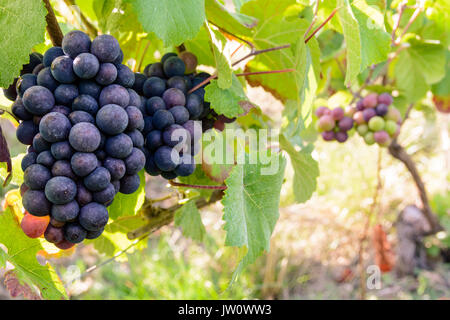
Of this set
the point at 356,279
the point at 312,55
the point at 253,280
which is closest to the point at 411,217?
the point at 356,279

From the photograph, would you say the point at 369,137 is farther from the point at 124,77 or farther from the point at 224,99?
the point at 124,77

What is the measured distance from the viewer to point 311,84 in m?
0.75

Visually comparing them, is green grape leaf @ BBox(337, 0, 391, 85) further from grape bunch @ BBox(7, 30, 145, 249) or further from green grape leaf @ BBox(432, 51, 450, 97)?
green grape leaf @ BBox(432, 51, 450, 97)

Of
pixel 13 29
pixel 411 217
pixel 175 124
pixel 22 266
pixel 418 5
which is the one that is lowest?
pixel 411 217

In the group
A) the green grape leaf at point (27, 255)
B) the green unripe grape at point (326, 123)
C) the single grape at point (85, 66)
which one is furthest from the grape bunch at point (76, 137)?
the green unripe grape at point (326, 123)

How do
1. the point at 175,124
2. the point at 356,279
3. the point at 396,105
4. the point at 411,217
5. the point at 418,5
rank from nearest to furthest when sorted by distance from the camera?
the point at 175,124
the point at 418,5
the point at 396,105
the point at 411,217
the point at 356,279

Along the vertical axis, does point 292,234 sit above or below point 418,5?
below

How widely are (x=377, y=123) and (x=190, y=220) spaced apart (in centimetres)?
80

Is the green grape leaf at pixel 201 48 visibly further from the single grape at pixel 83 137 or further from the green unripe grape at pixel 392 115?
the green unripe grape at pixel 392 115

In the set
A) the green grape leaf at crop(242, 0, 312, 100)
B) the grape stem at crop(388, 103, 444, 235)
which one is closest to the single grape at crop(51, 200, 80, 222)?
the green grape leaf at crop(242, 0, 312, 100)

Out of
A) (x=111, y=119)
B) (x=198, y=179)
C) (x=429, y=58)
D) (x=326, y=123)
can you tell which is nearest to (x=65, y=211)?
(x=111, y=119)

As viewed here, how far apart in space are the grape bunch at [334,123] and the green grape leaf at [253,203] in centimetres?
76

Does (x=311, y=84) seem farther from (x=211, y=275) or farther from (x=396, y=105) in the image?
(x=211, y=275)
